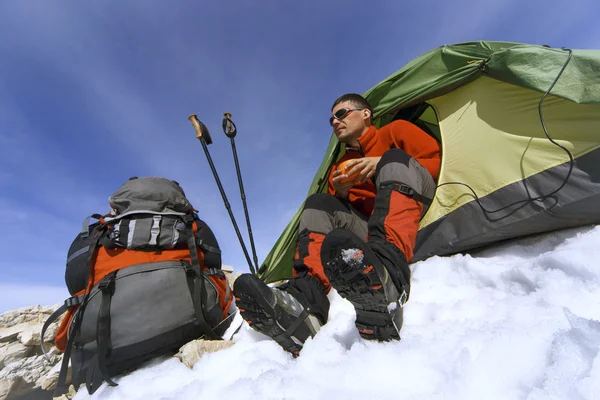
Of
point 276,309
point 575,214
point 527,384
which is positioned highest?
point 276,309

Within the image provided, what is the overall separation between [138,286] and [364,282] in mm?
1410

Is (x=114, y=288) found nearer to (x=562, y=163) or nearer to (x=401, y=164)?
(x=401, y=164)

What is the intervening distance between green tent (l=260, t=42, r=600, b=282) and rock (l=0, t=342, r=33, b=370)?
958cm

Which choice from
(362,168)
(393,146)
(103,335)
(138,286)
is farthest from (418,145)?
(103,335)

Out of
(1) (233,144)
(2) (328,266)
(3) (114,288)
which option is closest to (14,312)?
(1) (233,144)

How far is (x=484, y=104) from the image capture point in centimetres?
184

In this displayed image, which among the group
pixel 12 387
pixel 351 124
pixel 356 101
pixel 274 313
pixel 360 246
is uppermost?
pixel 356 101

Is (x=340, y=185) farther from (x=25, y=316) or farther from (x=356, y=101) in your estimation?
(x=25, y=316)

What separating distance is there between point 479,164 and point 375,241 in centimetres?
97

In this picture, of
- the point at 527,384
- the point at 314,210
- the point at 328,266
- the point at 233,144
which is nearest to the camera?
the point at 527,384

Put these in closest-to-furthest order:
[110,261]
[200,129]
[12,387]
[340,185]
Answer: [110,261], [340,185], [200,129], [12,387]

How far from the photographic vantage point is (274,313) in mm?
1197

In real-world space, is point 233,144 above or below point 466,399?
above

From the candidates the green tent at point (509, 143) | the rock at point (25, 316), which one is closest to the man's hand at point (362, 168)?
the green tent at point (509, 143)
